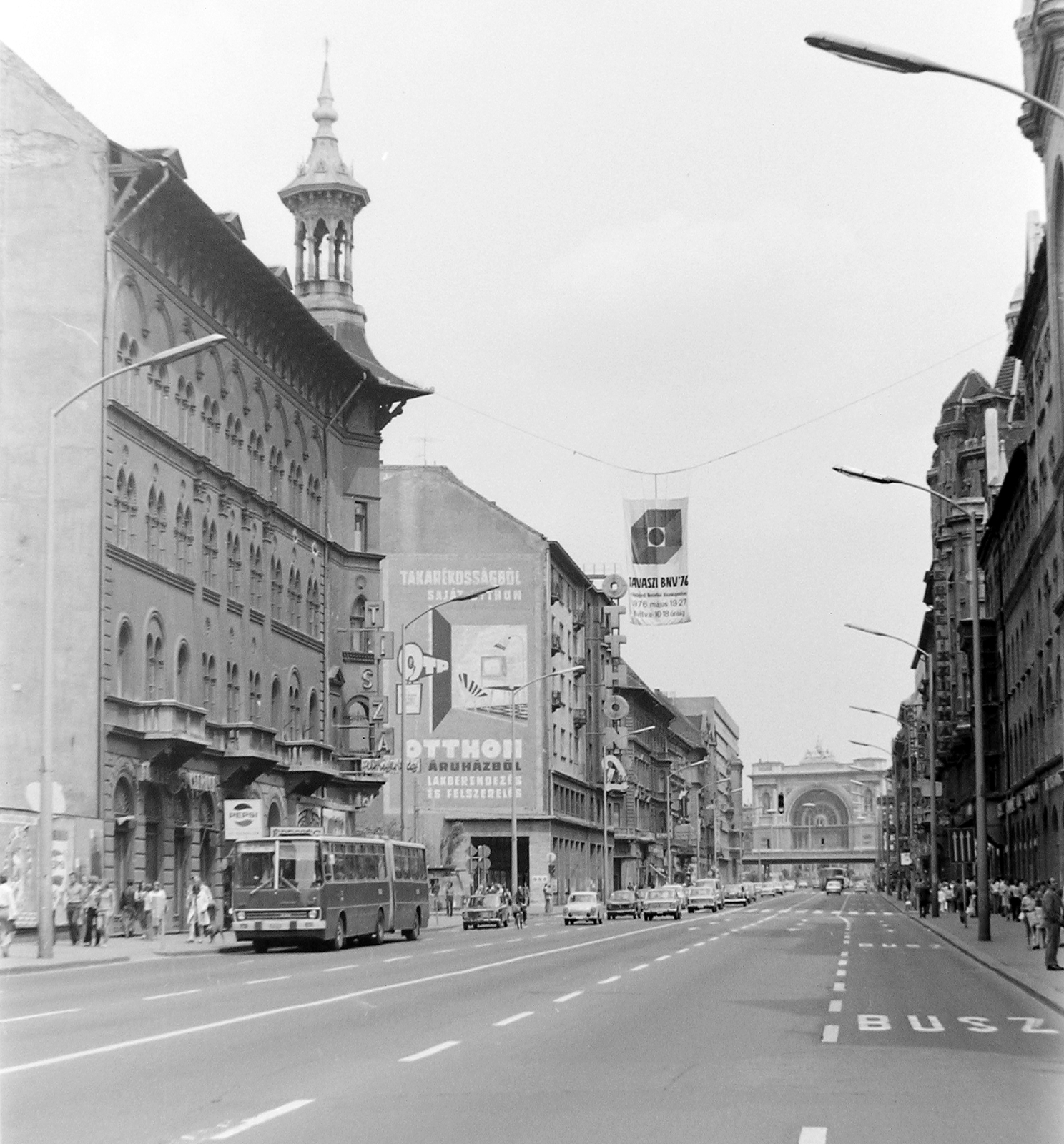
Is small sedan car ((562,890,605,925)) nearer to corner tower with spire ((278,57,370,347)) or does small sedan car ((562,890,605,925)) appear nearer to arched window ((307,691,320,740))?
arched window ((307,691,320,740))

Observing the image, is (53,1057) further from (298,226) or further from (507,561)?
(507,561)

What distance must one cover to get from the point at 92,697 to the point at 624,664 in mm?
86185

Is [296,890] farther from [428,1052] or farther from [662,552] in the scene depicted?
[428,1052]

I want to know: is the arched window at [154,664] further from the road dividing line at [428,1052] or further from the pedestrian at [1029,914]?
the road dividing line at [428,1052]

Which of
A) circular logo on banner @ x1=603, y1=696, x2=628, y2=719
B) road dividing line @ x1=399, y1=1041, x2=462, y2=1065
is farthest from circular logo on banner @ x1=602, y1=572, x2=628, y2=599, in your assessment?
road dividing line @ x1=399, y1=1041, x2=462, y2=1065

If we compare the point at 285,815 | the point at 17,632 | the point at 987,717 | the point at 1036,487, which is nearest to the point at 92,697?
the point at 17,632

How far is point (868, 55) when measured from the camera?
51.8 ft

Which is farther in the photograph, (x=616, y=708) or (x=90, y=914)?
(x=616, y=708)

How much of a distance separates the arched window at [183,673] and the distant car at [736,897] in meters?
65.4

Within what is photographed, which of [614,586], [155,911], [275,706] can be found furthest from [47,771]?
[614,586]

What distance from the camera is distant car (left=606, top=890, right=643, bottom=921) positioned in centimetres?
7919

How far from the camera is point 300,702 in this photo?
61562 millimetres

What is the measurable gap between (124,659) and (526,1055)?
3183 centimetres

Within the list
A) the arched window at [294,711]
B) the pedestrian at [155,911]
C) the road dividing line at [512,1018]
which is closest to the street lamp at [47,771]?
the pedestrian at [155,911]
